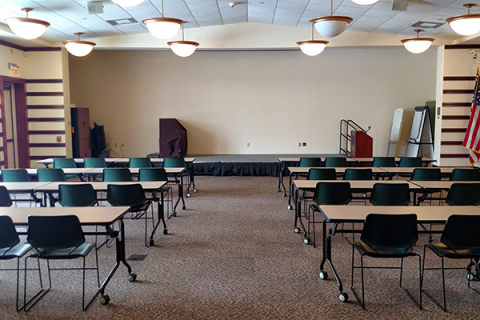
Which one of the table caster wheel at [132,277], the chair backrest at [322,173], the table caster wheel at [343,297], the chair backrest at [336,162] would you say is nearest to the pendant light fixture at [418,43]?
the chair backrest at [336,162]

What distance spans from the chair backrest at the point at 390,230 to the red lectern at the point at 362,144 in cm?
739

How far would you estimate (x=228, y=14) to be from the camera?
895cm

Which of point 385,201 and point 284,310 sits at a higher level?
point 385,201

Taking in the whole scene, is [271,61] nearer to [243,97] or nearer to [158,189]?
[243,97]

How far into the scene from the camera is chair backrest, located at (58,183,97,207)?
4.56 meters

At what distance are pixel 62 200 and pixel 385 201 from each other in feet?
12.7

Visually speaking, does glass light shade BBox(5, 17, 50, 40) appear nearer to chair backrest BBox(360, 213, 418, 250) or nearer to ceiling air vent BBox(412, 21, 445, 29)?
chair backrest BBox(360, 213, 418, 250)

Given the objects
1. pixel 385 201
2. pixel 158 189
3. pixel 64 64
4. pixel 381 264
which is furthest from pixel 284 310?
pixel 64 64

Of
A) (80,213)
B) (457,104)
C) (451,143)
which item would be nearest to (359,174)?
(80,213)

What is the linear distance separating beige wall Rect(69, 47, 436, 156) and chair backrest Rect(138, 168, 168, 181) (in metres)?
6.08

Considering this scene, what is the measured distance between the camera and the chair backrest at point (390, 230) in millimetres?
3076

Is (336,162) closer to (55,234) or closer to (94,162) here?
(94,162)

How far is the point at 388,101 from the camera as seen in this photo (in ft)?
38.0

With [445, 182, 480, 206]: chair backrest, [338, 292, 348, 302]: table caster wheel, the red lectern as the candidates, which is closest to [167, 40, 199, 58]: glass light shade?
[445, 182, 480, 206]: chair backrest
